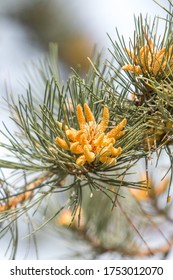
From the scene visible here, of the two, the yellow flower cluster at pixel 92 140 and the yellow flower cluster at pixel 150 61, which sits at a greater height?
the yellow flower cluster at pixel 150 61

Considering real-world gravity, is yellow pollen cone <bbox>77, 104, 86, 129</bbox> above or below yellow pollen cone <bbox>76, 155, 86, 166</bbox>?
above

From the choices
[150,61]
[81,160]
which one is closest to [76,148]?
[81,160]

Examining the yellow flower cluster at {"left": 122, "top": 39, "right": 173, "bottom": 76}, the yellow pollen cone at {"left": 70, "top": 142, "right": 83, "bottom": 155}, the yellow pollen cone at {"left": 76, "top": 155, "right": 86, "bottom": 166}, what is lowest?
the yellow pollen cone at {"left": 76, "top": 155, "right": 86, "bottom": 166}

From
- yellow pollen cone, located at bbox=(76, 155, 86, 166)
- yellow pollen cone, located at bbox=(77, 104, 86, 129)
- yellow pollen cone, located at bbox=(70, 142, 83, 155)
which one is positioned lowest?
yellow pollen cone, located at bbox=(76, 155, 86, 166)

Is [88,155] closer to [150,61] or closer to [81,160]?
[81,160]

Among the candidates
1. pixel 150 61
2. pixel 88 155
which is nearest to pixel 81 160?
pixel 88 155

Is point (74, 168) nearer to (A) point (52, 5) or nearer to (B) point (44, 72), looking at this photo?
(B) point (44, 72)
